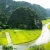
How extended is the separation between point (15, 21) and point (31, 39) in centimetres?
3616

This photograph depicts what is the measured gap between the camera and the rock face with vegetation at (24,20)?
90.1 meters

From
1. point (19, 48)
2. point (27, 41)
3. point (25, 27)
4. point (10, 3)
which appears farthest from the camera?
point (10, 3)

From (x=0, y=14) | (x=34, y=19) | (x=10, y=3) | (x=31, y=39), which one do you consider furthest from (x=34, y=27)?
(x=10, y=3)

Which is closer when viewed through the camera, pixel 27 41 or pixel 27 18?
pixel 27 41

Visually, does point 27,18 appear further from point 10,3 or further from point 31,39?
point 10,3

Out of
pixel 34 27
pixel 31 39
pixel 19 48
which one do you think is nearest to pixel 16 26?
pixel 34 27

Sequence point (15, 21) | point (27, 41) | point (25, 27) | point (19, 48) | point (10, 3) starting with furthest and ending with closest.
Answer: point (10, 3) < point (15, 21) < point (25, 27) < point (27, 41) < point (19, 48)

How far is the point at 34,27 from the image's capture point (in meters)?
90.1

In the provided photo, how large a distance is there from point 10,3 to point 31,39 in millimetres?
82073

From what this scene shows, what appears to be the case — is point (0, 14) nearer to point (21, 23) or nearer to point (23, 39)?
point (21, 23)

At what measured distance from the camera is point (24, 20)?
9294cm

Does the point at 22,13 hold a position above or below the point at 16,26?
above

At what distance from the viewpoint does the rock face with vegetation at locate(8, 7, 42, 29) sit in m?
90.1

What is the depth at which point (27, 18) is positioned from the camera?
9288 cm
